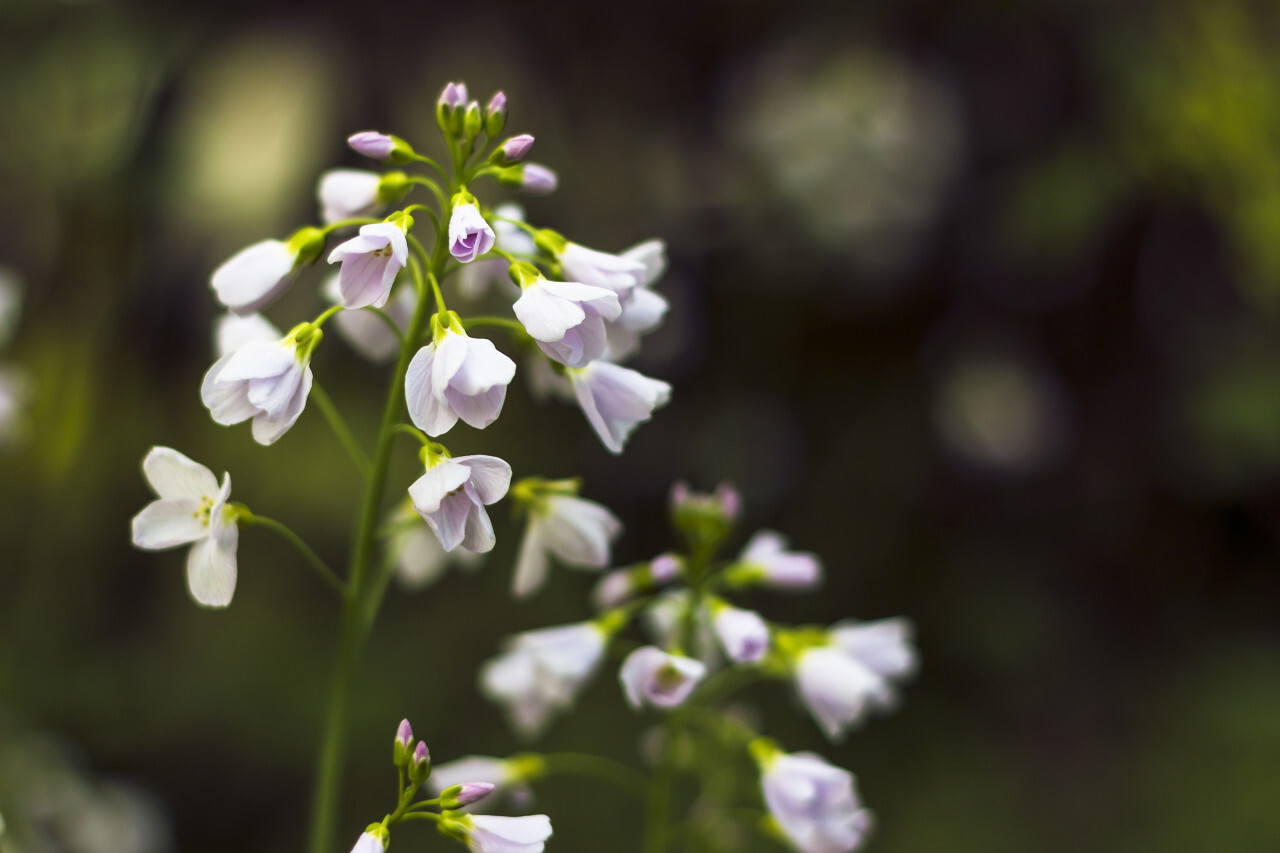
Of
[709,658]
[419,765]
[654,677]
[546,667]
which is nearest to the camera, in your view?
[419,765]

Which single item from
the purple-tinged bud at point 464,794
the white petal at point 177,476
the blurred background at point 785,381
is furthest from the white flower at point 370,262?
the blurred background at point 785,381

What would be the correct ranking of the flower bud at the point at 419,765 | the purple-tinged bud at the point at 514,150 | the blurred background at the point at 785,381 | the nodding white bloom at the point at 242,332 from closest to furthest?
the flower bud at the point at 419,765, the purple-tinged bud at the point at 514,150, the nodding white bloom at the point at 242,332, the blurred background at the point at 785,381

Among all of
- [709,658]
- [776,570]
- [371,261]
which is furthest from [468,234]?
[709,658]

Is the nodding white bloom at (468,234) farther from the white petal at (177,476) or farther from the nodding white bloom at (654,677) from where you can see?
the nodding white bloom at (654,677)

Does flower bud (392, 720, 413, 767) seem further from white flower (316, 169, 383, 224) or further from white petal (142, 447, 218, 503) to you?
white flower (316, 169, 383, 224)

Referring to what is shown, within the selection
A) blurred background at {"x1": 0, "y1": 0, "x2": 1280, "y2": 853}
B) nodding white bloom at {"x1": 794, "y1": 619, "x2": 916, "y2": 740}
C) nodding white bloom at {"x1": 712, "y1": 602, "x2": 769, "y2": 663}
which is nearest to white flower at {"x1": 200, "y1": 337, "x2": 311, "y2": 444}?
nodding white bloom at {"x1": 712, "y1": 602, "x2": 769, "y2": 663}

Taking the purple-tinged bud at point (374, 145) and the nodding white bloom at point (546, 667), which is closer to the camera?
the purple-tinged bud at point (374, 145)

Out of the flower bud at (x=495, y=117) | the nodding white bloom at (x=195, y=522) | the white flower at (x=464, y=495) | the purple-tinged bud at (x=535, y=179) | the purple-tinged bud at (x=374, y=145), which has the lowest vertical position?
the nodding white bloom at (x=195, y=522)

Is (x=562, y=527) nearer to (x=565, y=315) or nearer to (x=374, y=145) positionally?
(x=565, y=315)
